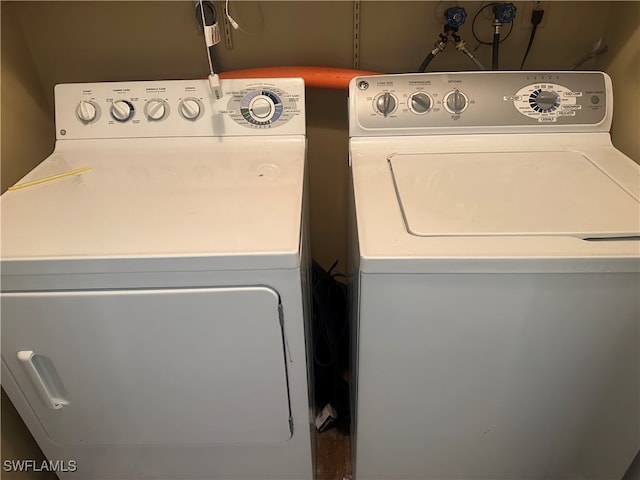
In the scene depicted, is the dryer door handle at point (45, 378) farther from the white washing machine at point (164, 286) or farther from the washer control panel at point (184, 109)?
the washer control panel at point (184, 109)

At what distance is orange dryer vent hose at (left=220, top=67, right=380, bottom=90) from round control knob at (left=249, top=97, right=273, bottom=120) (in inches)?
6.0

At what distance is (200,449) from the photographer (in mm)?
1160

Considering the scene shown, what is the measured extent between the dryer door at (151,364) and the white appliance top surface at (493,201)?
0.28m

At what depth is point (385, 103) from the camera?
1.23 metres

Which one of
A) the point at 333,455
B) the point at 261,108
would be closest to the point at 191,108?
the point at 261,108

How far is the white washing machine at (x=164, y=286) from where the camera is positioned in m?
0.84

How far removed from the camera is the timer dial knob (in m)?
1.25

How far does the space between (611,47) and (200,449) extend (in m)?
1.55

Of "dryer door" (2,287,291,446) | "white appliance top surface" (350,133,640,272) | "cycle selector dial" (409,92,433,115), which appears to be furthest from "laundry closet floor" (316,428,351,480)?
"cycle selector dial" (409,92,433,115)

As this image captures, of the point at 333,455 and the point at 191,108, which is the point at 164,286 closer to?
the point at 191,108

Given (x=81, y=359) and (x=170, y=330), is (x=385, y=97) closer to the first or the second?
(x=170, y=330)

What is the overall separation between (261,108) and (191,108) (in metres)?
0.18

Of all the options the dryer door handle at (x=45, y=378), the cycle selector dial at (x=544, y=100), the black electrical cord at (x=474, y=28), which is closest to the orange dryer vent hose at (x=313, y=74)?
the black electrical cord at (x=474, y=28)

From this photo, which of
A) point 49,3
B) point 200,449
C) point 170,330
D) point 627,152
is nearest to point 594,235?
point 627,152
